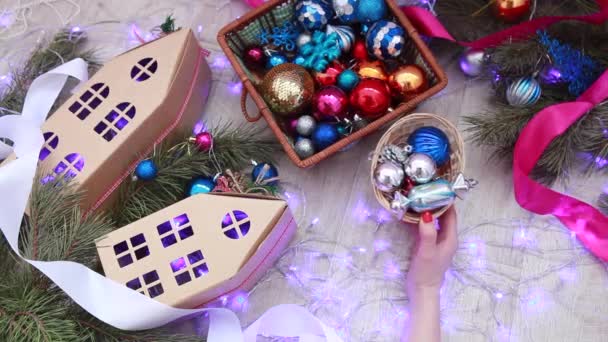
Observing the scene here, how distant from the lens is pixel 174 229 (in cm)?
91

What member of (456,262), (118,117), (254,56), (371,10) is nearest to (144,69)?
(118,117)

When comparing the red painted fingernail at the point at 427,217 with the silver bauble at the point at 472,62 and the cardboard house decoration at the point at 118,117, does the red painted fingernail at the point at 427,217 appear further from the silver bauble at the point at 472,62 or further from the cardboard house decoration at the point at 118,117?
the cardboard house decoration at the point at 118,117

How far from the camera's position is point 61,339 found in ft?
2.58

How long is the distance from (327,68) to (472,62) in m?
0.28

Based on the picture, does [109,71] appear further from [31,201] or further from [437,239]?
[437,239]

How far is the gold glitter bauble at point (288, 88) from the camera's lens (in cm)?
100

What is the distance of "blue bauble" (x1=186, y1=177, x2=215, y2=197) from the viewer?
1.02 meters

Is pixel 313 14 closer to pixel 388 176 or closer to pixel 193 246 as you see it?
pixel 388 176

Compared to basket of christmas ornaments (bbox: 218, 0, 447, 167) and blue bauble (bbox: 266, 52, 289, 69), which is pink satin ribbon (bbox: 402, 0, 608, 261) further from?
blue bauble (bbox: 266, 52, 289, 69)

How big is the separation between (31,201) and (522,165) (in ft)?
2.66

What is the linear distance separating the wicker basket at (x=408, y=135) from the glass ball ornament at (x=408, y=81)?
0.15 ft

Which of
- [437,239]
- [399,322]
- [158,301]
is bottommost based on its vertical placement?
[399,322]

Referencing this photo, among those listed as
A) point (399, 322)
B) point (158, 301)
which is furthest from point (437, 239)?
point (158, 301)

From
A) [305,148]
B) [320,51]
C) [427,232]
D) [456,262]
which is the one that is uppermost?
[320,51]
